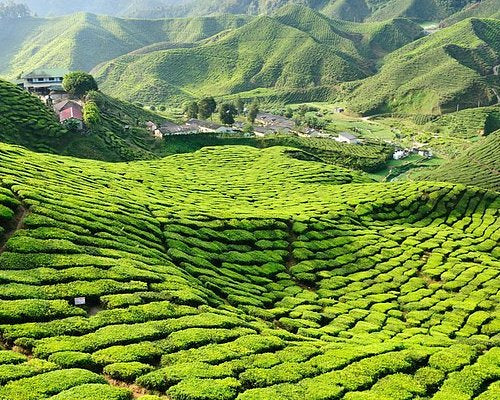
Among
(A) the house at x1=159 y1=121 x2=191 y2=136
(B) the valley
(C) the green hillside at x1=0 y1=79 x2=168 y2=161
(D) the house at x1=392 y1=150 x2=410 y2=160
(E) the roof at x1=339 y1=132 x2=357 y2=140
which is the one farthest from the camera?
(E) the roof at x1=339 y1=132 x2=357 y2=140

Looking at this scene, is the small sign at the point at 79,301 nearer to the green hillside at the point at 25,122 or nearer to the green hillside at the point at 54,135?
the green hillside at the point at 54,135

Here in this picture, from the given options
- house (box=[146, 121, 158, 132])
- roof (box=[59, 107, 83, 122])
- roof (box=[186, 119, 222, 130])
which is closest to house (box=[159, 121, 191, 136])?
house (box=[146, 121, 158, 132])

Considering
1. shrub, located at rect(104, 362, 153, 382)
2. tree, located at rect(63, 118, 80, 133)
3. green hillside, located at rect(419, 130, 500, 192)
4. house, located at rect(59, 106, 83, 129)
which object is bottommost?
green hillside, located at rect(419, 130, 500, 192)

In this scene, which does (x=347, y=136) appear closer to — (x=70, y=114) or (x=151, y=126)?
(x=151, y=126)

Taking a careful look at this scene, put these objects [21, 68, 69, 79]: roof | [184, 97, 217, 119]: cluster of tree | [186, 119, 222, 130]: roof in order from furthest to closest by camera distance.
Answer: [184, 97, 217, 119]: cluster of tree, [186, 119, 222, 130]: roof, [21, 68, 69, 79]: roof

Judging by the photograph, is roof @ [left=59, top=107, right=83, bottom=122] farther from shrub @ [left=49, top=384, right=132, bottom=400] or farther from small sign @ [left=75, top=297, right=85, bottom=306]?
shrub @ [left=49, top=384, right=132, bottom=400]

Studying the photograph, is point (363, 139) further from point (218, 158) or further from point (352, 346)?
point (352, 346)
